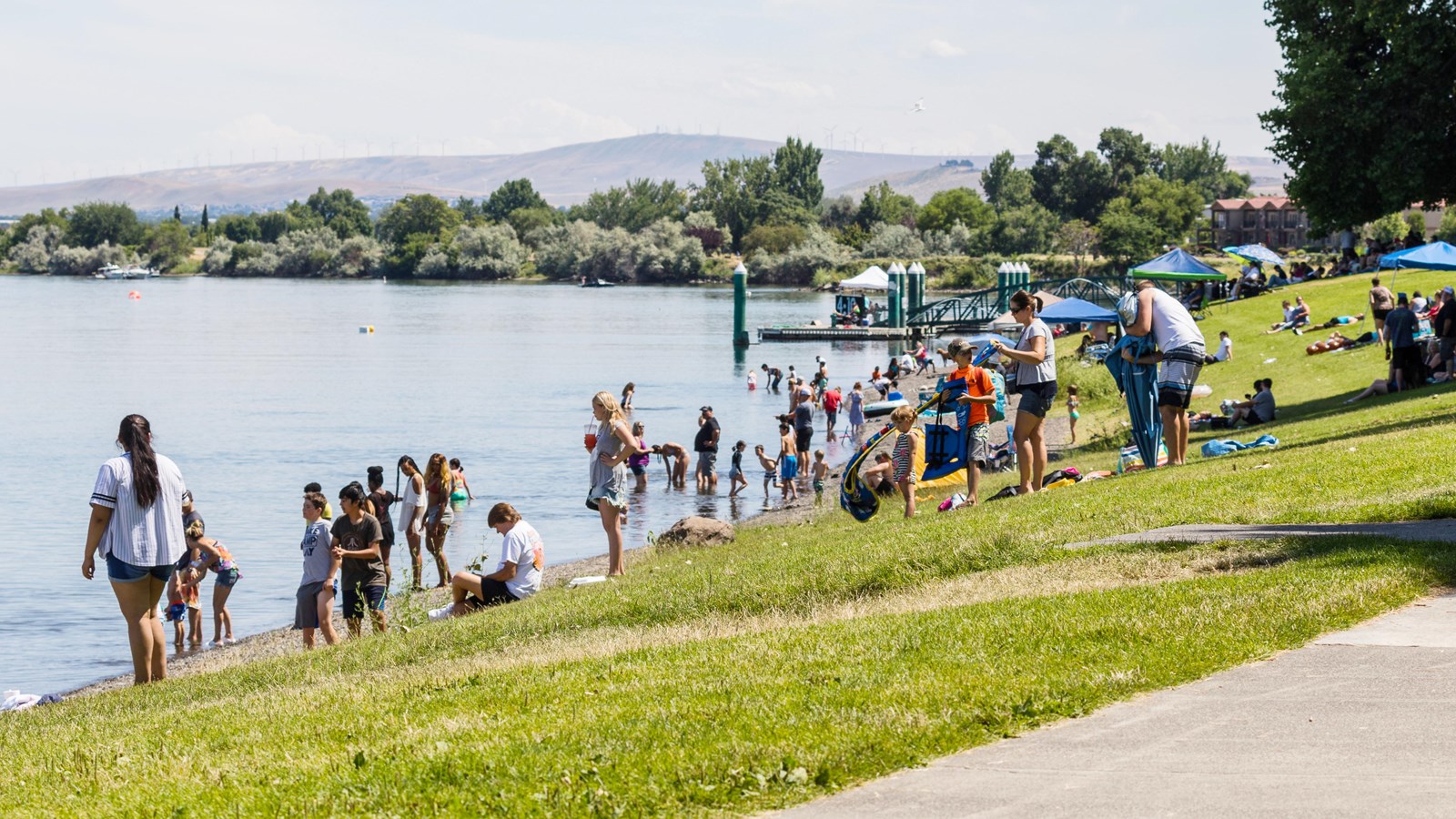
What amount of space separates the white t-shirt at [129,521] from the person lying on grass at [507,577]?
10.5 feet

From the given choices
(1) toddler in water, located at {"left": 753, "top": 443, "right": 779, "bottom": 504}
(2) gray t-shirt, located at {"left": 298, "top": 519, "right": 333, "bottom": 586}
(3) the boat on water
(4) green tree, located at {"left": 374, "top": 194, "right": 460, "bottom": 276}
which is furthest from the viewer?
(3) the boat on water

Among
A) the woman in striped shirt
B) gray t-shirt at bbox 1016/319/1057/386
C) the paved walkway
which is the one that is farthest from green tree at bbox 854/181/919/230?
the paved walkway

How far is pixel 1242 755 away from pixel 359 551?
27.6ft

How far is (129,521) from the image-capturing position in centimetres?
976

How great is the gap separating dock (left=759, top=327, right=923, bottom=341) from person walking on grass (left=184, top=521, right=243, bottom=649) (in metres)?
57.6

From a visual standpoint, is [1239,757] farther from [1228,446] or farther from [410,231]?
[410,231]

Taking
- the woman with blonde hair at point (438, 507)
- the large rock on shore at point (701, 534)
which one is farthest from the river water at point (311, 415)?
the large rock on shore at point (701, 534)

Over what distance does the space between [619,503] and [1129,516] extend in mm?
4274

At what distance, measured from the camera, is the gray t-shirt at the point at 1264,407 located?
70.7ft

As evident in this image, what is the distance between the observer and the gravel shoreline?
13990mm

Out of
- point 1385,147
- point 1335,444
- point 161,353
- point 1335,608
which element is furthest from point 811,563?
point 161,353

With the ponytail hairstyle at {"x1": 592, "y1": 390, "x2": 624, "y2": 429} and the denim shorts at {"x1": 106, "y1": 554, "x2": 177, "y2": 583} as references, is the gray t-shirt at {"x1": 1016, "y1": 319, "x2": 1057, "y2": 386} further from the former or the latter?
the denim shorts at {"x1": 106, "y1": 554, "x2": 177, "y2": 583}

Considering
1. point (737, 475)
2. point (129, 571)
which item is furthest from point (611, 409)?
point (737, 475)

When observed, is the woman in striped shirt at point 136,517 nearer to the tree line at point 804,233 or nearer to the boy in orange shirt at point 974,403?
the boy in orange shirt at point 974,403
